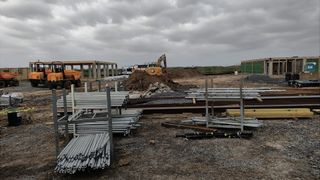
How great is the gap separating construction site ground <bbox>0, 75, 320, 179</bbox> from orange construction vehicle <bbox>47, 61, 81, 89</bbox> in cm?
2150

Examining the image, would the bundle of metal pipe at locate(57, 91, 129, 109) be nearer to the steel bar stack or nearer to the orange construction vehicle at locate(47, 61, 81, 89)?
the steel bar stack

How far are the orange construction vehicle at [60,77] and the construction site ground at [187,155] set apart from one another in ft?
70.5

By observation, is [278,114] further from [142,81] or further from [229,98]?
[142,81]

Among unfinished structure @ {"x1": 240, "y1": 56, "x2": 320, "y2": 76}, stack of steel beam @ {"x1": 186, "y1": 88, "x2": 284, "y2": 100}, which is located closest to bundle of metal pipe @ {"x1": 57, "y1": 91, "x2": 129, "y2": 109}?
stack of steel beam @ {"x1": 186, "y1": 88, "x2": 284, "y2": 100}

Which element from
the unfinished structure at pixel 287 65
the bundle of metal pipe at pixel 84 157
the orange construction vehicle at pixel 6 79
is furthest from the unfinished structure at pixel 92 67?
the bundle of metal pipe at pixel 84 157

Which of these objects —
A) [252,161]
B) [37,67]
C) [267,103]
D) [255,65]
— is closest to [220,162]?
[252,161]

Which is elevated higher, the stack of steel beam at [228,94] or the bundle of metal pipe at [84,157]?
the stack of steel beam at [228,94]

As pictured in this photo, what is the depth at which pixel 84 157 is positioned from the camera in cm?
668

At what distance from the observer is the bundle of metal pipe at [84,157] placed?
6.49 m

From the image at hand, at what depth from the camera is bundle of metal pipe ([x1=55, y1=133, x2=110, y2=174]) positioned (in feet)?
21.3

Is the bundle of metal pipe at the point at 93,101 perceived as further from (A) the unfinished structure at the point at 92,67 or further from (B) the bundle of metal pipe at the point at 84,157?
(A) the unfinished structure at the point at 92,67

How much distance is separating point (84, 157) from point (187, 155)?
2.56 meters

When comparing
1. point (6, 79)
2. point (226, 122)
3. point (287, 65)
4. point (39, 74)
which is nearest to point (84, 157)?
point (226, 122)

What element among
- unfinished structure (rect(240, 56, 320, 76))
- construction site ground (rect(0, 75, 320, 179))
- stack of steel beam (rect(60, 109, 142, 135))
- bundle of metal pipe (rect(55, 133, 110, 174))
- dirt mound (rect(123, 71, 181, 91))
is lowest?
construction site ground (rect(0, 75, 320, 179))
